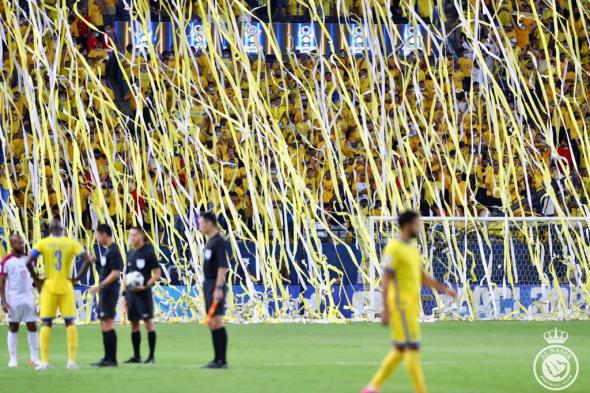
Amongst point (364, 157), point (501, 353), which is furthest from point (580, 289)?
point (501, 353)

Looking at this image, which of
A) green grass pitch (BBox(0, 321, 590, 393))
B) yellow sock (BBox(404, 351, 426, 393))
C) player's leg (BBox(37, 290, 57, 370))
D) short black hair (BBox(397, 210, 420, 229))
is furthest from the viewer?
player's leg (BBox(37, 290, 57, 370))

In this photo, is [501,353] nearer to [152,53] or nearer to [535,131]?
[152,53]

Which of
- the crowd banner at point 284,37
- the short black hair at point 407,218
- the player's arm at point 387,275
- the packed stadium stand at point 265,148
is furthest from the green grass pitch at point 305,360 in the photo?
the crowd banner at point 284,37

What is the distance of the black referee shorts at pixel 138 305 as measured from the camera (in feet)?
48.8

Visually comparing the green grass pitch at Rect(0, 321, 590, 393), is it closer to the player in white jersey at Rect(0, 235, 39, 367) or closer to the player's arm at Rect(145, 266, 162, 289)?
the player in white jersey at Rect(0, 235, 39, 367)

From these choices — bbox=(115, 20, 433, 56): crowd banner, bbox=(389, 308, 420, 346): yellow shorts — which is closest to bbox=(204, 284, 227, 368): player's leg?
bbox=(389, 308, 420, 346): yellow shorts

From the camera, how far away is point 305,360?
15.8 m

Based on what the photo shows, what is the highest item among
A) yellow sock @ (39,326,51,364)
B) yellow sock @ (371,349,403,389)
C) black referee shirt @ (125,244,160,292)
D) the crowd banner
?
the crowd banner

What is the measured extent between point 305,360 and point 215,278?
2058 millimetres

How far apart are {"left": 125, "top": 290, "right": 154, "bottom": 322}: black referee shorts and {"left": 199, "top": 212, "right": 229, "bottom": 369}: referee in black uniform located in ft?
3.12

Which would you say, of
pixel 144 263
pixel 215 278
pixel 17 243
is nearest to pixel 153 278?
pixel 144 263

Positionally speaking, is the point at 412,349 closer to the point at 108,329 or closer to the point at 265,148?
the point at 108,329

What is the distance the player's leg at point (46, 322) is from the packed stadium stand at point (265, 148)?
310 inches

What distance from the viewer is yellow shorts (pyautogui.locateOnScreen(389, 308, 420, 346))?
1017 cm
